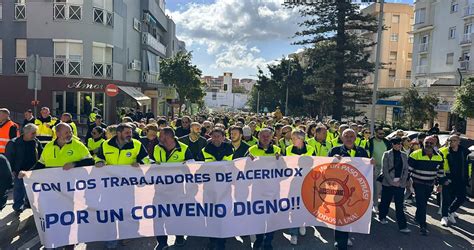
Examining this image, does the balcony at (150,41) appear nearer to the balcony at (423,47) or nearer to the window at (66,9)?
the window at (66,9)

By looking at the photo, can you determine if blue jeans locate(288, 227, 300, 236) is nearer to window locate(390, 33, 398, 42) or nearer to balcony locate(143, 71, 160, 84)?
balcony locate(143, 71, 160, 84)

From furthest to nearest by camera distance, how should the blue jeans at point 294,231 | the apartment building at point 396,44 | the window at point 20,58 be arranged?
the apartment building at point 396,44 → the window at point 20,58 → the blue jeans at point 294,231

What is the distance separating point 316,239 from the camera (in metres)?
6.59

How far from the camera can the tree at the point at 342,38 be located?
89.2ft

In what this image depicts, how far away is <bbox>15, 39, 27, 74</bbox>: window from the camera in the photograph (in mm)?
26141

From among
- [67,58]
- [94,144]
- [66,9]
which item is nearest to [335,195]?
[94,144]

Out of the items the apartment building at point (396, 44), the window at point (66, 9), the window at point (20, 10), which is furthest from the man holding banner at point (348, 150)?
the apartment building at point (396, 44)

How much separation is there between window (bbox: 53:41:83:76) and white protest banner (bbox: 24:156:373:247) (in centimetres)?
2204

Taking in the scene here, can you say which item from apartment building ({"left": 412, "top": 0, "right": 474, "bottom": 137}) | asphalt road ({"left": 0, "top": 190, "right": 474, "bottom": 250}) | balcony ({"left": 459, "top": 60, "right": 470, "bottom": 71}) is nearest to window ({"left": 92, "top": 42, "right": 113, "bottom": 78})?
asphalt road ({"left": 0, "top": 190, "right": 474, "bottom": 250})

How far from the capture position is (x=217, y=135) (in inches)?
251

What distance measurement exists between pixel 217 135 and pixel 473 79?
82.3ft

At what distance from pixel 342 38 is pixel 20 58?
2103 cm

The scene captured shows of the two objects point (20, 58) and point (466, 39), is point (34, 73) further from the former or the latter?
point (466, 39)

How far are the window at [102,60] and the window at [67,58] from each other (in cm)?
99
